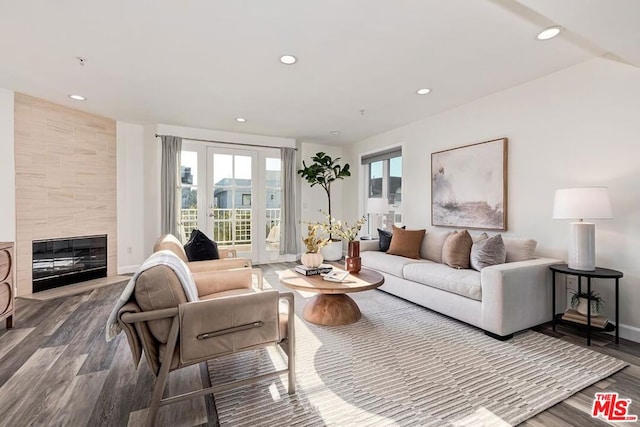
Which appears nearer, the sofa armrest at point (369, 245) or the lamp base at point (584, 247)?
the lamp base at point (584, 247)

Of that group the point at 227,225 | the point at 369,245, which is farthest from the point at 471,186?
the point at 227,225

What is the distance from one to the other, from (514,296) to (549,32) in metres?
2.05

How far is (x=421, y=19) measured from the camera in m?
2.07

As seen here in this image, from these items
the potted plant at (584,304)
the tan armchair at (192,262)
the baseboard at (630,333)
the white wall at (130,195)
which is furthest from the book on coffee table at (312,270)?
the white wall at (130,195)

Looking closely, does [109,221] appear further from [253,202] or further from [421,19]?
[421,19]

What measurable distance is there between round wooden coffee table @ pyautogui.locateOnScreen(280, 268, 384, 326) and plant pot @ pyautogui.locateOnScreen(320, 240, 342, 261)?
2.73 metres

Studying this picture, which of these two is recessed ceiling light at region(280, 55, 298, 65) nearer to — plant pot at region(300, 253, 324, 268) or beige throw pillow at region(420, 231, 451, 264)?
plant pot at region(300, 253, 324, 268)

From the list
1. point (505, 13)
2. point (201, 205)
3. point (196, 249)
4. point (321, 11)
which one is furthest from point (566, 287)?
point (201, 205)

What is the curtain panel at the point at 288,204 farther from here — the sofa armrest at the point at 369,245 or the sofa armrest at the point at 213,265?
the sofa armrest at the point at 213,265

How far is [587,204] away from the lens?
2.32m

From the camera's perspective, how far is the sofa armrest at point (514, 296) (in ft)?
7.72

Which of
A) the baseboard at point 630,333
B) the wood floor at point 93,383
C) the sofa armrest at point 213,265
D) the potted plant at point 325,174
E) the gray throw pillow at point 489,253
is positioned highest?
the potted plant at point 325,174

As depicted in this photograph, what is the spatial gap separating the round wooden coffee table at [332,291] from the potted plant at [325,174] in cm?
269

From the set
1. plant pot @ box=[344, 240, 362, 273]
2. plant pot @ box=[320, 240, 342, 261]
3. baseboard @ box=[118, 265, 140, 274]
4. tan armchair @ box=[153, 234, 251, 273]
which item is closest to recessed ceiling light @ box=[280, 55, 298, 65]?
plant pot @ box=[344, 240, 362, 273]
